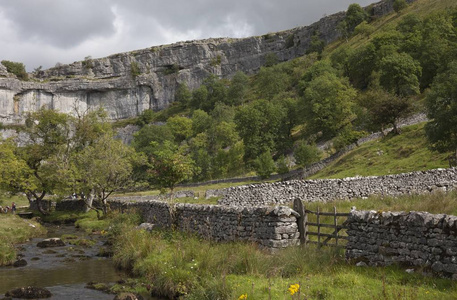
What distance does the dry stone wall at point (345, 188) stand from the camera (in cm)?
1939

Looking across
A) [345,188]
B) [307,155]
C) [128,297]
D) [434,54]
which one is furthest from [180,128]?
[128,297]

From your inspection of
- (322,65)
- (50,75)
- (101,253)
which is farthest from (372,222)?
(50,75)

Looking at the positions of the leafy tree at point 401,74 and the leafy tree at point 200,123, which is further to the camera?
the leafy tree at point 200,123

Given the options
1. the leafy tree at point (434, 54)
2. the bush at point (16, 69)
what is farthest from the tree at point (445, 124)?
the bush at point (16, 69)

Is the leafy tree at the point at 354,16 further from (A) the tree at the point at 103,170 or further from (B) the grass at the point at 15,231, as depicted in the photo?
(B) the grass at the point at 15,231

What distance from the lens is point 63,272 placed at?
14570mm

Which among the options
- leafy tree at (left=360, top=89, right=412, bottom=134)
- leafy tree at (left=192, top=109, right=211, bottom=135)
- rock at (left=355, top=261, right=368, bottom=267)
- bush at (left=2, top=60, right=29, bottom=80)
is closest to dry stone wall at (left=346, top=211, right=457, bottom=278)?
rock at (left=355, top=261, right=368, bottom=267)

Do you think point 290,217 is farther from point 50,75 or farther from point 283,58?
point 50,75

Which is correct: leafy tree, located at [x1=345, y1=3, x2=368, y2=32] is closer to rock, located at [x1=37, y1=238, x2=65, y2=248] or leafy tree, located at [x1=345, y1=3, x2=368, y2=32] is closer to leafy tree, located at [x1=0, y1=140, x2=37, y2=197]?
leafy tree, located at [x1=0, y1=140, x2=37, y2=197]

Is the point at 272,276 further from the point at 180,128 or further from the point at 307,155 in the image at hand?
the point at 180,128

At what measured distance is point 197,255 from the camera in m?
11.1

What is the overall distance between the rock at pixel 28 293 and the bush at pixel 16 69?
14939cm

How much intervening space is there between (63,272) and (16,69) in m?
148

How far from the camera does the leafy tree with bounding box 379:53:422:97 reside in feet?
167
